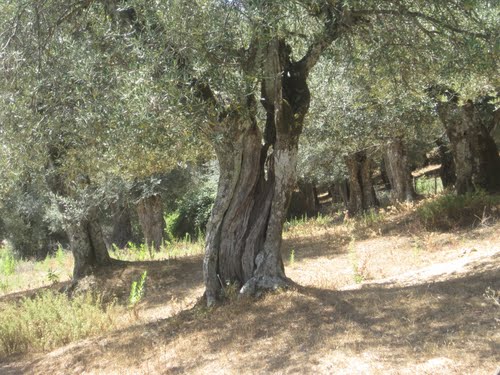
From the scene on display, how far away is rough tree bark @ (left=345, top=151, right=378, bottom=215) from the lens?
20.4 m

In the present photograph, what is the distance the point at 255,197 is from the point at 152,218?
40.2 ft

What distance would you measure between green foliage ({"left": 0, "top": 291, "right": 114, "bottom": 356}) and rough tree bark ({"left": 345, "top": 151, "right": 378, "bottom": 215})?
43.5 feet

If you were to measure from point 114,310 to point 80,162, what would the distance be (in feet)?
8.46

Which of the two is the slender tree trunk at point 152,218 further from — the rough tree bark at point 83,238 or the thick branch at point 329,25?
the thick branch at point 329,25

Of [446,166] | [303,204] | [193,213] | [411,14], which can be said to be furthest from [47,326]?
[303,204]

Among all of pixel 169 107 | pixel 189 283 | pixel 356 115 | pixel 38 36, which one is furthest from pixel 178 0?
pixel 356 115

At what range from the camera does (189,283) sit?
1199cm

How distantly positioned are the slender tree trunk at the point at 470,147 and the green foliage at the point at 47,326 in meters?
9.80

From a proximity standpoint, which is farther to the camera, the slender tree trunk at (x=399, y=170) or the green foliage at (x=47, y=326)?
the slender tree trunk at (x=399, y=170)

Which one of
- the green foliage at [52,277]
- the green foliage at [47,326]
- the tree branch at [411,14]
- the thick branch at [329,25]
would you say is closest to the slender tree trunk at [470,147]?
the tree branch at [411,14]

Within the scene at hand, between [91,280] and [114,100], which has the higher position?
[114,100]

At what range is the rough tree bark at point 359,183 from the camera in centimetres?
2038

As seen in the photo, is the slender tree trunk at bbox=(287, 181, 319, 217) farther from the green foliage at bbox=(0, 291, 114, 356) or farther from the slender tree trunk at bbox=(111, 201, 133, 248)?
the green foliage at bbox=(0, 291, 114, 356)

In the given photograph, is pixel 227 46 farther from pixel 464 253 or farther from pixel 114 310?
pixel 464 253
